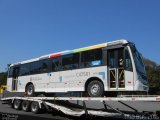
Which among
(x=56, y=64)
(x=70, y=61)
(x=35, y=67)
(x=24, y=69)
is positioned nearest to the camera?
(x=70, y=61)

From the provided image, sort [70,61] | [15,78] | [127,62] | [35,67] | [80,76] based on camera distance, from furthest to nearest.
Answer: [15,78], [35,67], [70,61], [80,76], [127,62]

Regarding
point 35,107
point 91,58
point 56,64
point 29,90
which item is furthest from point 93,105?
point 29,90

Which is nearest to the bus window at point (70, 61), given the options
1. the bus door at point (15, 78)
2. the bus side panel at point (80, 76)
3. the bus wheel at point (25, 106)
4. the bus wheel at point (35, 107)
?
the bus side panel at point (80, 76)

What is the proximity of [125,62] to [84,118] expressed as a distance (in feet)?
10.2

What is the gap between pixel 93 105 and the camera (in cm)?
1614

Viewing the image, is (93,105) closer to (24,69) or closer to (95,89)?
(95,89)

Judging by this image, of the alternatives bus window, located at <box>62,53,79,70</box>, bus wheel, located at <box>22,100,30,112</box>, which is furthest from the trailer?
bus window, located at <box>62,53,79,70</box>

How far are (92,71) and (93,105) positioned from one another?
1.80 meters

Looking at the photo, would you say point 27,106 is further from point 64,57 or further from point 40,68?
point 64,57

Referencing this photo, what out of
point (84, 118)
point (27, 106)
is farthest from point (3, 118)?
point (27, 106)

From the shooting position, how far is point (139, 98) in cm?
1182

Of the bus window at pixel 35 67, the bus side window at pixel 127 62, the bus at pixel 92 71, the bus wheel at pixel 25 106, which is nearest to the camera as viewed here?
the bus side window at pixel 127 62

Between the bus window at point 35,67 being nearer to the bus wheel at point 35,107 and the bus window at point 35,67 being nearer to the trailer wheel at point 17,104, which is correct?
the trailer wheel at point 17,104

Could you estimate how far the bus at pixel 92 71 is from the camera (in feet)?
46.5
